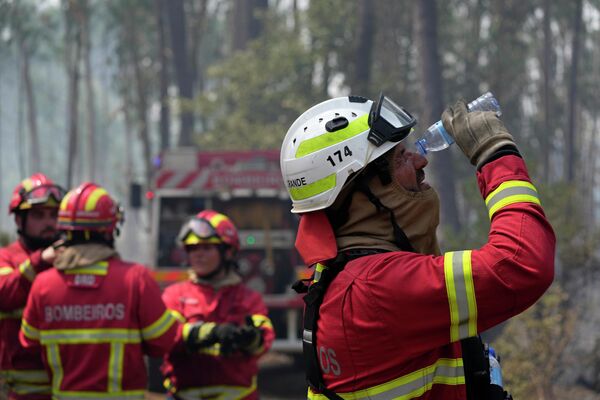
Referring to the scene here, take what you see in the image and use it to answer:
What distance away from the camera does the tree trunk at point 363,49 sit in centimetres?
2242

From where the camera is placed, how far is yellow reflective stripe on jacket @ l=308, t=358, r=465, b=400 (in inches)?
103

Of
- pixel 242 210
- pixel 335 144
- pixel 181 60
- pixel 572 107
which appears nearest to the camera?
pixel 335 144

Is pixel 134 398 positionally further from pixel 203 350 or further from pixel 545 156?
pixel 545 156

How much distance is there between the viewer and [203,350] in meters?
5.34

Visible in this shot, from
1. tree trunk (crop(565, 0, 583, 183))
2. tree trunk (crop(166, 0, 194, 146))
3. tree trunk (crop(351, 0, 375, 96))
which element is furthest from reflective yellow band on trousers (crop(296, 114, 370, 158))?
tree trunk (crop(166, 0, 194, 146))

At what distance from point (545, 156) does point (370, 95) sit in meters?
12.9

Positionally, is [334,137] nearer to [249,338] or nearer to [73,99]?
[249,338]

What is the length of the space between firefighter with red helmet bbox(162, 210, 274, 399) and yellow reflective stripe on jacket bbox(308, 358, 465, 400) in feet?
8.78

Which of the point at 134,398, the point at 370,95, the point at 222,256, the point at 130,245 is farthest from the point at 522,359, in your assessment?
the point at 130,245

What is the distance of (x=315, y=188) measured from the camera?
9.00 feet

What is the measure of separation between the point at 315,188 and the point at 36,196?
9.82ft

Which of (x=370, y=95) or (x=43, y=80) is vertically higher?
(x=43, y=80)

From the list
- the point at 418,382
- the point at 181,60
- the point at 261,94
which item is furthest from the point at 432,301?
the point at 181,60

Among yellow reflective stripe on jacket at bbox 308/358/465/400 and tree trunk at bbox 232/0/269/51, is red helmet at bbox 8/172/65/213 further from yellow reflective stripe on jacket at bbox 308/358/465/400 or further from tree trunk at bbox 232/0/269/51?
tree trunk at bbox 232/0/269/51
